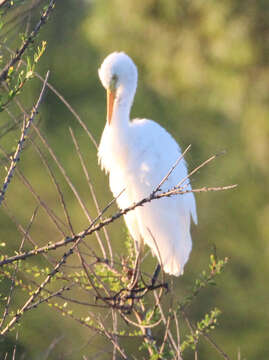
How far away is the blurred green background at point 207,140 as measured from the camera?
7918 mm

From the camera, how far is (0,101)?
1306mm

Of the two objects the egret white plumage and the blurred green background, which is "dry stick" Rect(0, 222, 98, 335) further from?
the blurred green background

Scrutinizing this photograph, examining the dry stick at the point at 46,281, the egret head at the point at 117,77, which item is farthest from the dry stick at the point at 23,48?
the egret head at the point at 117,77

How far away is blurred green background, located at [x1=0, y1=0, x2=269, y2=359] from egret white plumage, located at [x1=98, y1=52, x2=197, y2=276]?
449cm

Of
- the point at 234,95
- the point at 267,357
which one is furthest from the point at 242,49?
the point at 267,357

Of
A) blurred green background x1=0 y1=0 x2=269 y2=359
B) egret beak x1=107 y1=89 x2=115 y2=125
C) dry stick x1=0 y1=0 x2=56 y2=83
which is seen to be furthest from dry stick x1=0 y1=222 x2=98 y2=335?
blurred green background x1=0 y1=0 x2=269 y2=359

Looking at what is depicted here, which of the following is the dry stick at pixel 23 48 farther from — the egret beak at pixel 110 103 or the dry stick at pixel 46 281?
the egret beak at pixel 110 103

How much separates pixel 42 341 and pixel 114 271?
6673 mm

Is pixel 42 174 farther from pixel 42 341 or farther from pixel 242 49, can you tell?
pixel 242 49

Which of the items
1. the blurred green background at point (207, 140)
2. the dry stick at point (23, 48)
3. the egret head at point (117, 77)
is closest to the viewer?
the dry stick at point (23, 48)

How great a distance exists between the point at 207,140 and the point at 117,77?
580cm

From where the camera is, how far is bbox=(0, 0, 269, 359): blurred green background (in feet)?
26.0

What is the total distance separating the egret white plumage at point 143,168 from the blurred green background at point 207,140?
177 inches

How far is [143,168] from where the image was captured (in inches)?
114
